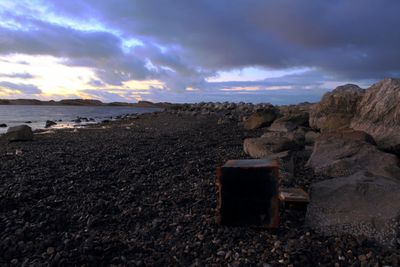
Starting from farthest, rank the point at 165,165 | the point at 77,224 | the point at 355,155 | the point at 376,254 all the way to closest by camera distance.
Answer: the point at 165,165 → the point at 355,155 → the point at 77,224 → the point at 376,254

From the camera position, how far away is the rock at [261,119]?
1961 cm

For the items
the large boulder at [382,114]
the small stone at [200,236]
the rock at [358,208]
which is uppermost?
the large boulder at [382,114]

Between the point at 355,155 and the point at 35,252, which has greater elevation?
the point at 355,155

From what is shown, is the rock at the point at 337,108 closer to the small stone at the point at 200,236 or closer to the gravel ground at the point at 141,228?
the gravel ground at the point at 141,228

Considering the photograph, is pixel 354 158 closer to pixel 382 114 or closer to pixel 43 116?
pixel 382 114

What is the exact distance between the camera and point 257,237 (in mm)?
4680

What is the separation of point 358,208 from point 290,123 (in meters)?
12.2

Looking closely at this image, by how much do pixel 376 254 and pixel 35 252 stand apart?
4076 mm

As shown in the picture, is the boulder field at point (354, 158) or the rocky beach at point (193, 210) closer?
the rocky beach at point (193, 210)

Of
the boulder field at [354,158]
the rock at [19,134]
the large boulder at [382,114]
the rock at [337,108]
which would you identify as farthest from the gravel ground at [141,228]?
the rock at [19,134]

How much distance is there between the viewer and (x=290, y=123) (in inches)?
666

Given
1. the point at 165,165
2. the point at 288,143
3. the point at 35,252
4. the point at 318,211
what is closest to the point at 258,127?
the point at 288,143

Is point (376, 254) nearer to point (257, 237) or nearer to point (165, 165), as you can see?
point (257, 237)

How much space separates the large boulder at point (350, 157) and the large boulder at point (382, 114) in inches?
24.0
